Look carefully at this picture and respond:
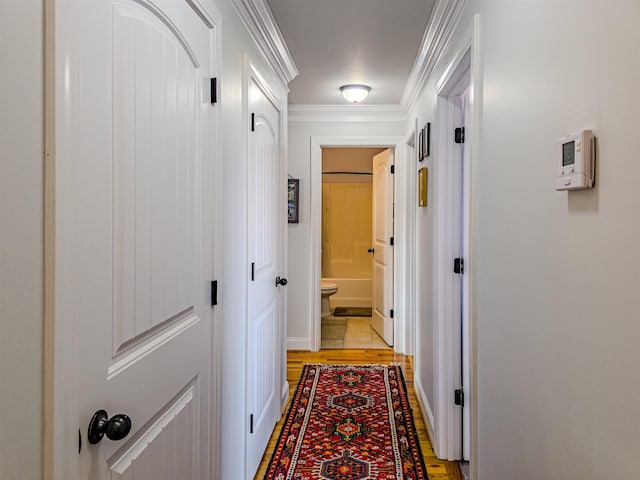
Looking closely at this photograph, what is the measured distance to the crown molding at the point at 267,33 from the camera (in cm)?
213

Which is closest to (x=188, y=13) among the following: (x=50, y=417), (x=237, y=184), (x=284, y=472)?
(x=237, y=184)

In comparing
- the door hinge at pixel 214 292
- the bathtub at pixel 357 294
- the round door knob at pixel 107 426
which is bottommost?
the bathtub at pixel 357 294

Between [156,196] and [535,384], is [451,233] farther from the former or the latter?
[156,196]

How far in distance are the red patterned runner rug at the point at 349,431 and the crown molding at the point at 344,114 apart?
2.41 metres

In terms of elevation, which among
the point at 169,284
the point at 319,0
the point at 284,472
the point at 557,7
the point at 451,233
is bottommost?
the point at 284,472

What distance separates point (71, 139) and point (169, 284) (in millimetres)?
556

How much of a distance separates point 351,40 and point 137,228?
7.35 feet

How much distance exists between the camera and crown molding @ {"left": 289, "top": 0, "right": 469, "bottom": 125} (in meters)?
2.25

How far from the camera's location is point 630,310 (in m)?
0.79

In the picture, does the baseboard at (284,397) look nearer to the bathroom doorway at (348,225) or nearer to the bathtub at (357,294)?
the bathroom doorway at (348,225)

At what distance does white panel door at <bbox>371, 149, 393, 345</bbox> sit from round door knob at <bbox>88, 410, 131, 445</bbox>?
3.94 m

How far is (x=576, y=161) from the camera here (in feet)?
3.12

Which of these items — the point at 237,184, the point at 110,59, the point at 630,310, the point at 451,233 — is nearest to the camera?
the point at 630,310

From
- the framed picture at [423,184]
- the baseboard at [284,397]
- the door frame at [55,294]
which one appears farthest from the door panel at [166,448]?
the framed picture at [423,184]
